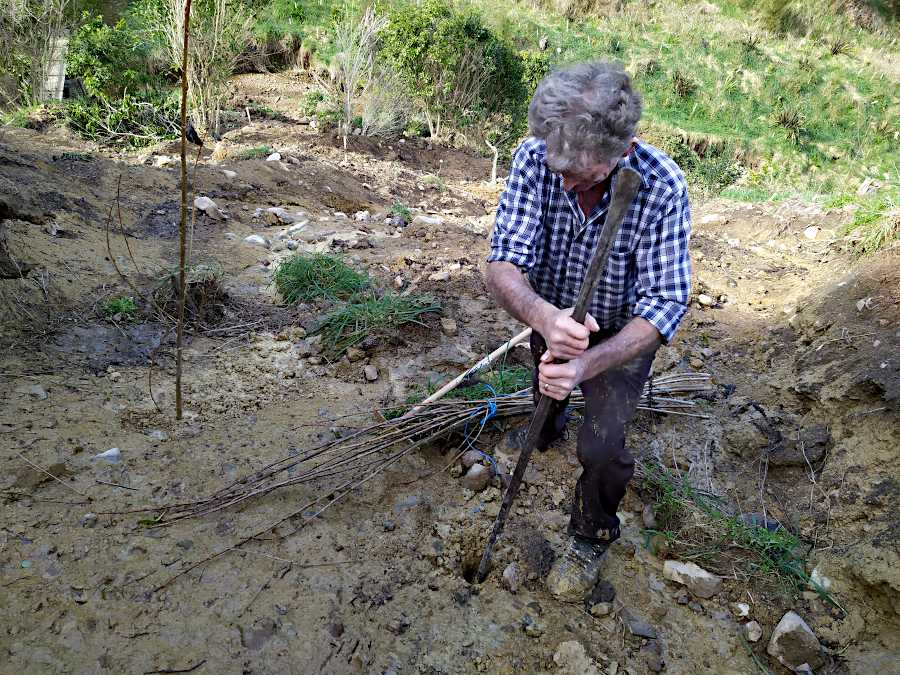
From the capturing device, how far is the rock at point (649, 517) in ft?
7.65

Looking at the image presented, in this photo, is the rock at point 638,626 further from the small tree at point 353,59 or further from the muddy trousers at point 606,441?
the small tree at point 353,59

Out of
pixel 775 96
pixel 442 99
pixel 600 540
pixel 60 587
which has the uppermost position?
pixel 775 96

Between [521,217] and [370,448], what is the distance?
124 centimetres

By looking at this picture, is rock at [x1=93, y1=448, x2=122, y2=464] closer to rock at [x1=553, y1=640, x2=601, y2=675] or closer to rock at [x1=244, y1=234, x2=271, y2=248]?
rock at [x1=553, y1=640, x2=601, y2=675]

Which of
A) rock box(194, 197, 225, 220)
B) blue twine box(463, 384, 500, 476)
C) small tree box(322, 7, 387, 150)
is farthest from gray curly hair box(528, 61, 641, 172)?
small tree box(322, 7, 387, 150)

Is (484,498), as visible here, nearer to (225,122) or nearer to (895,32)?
(225,122)

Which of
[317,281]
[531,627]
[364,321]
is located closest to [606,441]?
[531,627]

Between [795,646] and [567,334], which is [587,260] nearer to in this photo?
[567,334]

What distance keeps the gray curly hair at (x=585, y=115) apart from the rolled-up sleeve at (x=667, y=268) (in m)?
0.30

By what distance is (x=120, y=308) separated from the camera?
3.33 m

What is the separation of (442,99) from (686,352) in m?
8.22

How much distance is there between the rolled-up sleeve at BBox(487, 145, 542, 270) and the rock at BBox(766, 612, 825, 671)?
5.01 ft

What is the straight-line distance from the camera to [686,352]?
3625 millimetres

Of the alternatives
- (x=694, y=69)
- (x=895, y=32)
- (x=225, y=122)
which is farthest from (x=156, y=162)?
(x=895, y=32)
